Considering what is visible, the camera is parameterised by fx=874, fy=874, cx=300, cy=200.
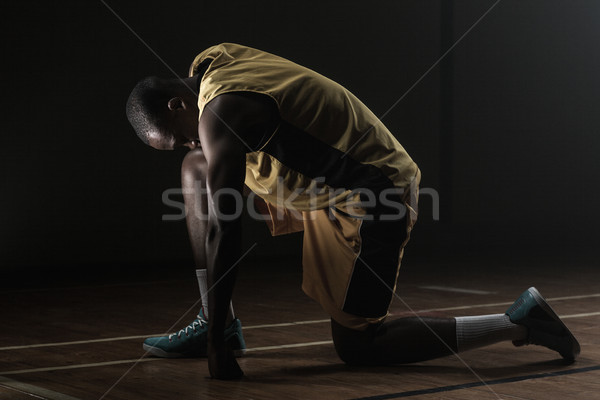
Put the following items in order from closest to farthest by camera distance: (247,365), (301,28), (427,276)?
(247,365), (427,276), (301,28)

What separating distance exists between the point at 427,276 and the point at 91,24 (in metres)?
2.50

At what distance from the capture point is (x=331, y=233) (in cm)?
239

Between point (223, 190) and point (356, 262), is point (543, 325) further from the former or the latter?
point (223, 190)

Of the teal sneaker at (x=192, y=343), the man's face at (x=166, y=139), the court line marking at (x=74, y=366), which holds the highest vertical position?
the man's face at (x=166, y=139)

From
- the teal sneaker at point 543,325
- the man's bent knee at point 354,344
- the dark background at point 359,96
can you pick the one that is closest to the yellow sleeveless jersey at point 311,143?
the man's bent knee at point 354,344

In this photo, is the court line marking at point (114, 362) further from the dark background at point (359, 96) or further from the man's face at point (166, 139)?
the dark background at point (359, 96)

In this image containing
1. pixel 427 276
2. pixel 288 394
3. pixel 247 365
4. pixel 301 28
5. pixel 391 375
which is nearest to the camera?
pixel 288 394

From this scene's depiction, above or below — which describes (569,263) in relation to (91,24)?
below

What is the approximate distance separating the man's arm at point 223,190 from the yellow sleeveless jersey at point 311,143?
0.11m

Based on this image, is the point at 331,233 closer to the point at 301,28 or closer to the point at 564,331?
the point at 564,331

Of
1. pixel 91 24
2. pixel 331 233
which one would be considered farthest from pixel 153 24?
pixel 331 233

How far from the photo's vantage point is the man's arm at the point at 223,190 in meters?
2.01

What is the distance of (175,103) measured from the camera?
2307mm

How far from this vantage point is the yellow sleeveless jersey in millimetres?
2234
